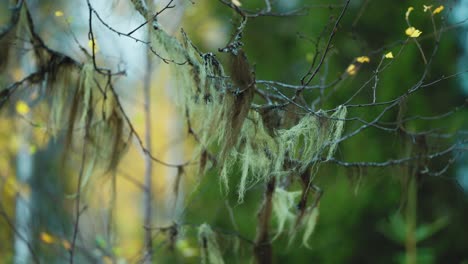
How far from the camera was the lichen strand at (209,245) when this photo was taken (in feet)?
9.37

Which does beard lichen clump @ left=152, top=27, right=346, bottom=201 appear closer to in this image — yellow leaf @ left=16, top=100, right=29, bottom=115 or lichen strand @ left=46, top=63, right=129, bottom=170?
lichen strand @ left=46, top=63, right=129, bottom=170

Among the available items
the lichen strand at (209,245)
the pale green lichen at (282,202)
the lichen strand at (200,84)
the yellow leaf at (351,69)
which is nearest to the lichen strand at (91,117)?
the lichen strand at (200,84)

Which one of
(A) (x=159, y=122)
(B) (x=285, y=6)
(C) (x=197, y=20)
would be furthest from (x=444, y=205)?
(A) (x=159, y=122)

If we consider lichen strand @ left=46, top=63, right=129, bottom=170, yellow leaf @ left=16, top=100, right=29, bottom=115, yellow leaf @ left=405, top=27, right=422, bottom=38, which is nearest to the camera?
yellow leaf @ left=405, top=27, right=422, bottom=38

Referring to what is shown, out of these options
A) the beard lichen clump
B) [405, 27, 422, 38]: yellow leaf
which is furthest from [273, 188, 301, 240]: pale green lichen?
[405, 27, 422, 38]: yellow leaf

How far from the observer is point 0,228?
22.3 feet

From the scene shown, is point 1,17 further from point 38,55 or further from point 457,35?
point 457,35

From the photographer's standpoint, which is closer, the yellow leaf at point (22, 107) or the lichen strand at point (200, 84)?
the lichen strand at point (200, 84)

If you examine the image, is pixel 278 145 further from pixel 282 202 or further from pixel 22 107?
pixel 22 107

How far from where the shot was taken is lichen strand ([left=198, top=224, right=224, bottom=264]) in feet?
9.37

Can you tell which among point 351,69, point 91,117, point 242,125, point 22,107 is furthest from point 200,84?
point 22,107

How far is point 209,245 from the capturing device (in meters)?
2.87

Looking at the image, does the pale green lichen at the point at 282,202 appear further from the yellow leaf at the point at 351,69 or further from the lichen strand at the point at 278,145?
the yellow leaf at the point at 351,69

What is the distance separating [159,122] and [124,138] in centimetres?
900
